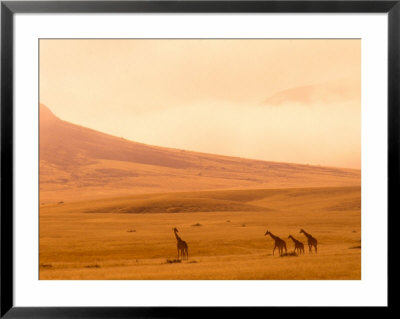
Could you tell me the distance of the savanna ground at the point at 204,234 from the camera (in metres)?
2.78

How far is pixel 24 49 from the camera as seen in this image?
9.23 ft

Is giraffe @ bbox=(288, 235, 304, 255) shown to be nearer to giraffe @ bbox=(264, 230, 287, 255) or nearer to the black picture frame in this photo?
giraffe @ bbox=(264, 230, 287, 255)

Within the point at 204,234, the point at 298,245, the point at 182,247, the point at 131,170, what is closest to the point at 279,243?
the point at 298,245

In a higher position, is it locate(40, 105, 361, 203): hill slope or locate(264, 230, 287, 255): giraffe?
locate(40, 105, 361, 203): hill slope

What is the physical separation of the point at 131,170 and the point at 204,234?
1.99ft

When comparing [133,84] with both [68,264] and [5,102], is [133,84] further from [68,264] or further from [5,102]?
[68,264]

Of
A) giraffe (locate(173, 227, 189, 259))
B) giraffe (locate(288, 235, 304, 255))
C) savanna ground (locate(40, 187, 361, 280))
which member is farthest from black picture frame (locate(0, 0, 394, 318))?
giraffe (locate(173, 227, 189, 259))

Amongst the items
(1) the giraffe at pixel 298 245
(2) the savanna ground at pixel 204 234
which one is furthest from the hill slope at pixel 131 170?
(1) the giraffe at pixel 298 245

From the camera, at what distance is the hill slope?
280cm

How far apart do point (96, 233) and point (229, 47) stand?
1.44 m

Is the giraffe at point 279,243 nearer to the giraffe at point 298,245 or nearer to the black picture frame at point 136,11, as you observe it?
the giraffe at point 298,245

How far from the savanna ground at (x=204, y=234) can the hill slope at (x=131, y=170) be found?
0.20 ft

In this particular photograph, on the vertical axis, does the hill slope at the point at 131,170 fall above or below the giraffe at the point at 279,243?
above

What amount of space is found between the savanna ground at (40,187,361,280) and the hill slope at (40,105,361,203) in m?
0.06
